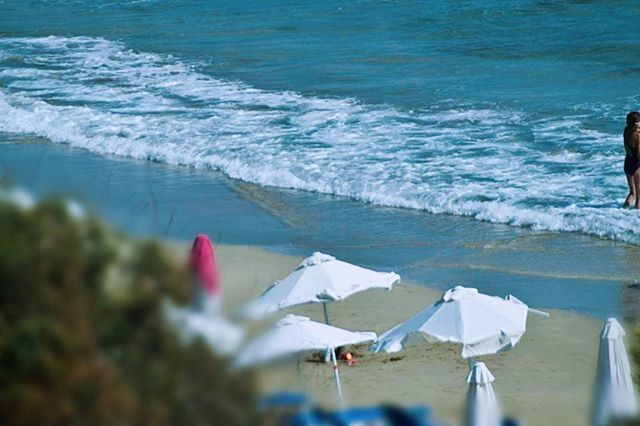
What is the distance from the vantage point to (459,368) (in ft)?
37.7

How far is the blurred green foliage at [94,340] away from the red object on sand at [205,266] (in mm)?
225

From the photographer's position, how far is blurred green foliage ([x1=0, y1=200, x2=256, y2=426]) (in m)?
2.92

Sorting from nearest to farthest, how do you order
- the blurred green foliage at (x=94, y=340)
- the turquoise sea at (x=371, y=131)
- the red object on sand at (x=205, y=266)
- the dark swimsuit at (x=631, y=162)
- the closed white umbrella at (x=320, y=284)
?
the blurred green foliage at (x=94, y=340) → the red object on sand at (x=205, y=266) → the closed white umbrella at (x=320, y=284) → the turquoise sea at (x=371, y=131) → the dark swimsuit at (x=631, y=162)

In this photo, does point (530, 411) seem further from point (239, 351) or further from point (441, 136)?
point (441, 136)

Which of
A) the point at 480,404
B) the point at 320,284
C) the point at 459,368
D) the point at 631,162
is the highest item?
the point at 480,404

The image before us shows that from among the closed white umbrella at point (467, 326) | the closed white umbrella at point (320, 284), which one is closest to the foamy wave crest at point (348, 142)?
the closed white umbrella at point (320, 284)

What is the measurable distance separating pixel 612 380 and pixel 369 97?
66.6 ft

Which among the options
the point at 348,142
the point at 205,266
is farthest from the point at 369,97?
the point at 205,266

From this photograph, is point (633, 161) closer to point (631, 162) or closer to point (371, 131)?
point (631, 162)

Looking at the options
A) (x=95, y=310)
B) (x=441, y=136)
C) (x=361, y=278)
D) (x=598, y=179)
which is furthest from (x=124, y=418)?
(x=441, y=136)

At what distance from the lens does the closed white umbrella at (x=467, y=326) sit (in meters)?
9.65

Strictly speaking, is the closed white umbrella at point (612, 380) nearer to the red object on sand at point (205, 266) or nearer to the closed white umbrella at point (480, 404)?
the closed white umbrella at point (480, 404)

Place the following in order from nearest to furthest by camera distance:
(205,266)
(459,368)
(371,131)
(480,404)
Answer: (205,266) → (480,404) → (459,368) → (371,131)

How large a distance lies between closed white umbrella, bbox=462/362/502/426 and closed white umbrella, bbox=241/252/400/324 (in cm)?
315
